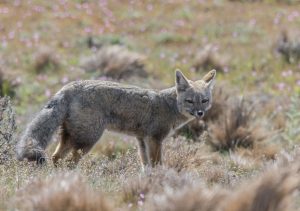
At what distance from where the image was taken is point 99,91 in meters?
7.77

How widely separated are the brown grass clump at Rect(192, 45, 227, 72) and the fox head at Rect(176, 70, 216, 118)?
618 centimetres

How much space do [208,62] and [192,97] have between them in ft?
21.7

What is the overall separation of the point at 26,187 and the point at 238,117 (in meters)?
6.20

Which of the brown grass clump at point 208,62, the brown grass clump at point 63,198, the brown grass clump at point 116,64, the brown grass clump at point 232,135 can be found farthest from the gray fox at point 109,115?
the brown grass clump at point 208,62

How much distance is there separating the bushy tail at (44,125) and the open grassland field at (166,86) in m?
0.20

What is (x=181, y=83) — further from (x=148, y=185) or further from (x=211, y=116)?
(x=148, y=185)

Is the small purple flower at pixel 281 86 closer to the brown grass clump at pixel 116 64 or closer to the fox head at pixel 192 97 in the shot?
the brown grass clump at pixel 116 64

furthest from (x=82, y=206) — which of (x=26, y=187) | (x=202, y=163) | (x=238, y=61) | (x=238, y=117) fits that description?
(x=238, y=61)

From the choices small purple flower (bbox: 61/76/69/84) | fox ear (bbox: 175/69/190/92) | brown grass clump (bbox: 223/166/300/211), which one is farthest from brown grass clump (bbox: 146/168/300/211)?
small purple flower (bbox: 61/76/69/84)

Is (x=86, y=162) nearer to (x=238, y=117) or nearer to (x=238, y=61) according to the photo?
(x=238, y=117)

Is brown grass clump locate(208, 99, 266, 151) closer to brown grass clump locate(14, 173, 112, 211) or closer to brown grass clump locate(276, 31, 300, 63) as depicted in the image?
brown grass clump locate(276, 31, 300, 63)

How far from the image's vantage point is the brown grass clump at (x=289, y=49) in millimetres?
15688

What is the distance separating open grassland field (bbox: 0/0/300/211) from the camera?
4.73 m

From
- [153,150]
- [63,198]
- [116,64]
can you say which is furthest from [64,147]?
[116,64]
